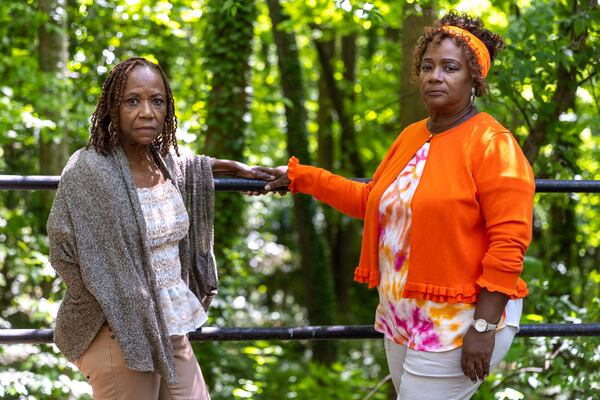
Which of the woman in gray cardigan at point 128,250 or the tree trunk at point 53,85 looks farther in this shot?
the tree trunk at point 53,85

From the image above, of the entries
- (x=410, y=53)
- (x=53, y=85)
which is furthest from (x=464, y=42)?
(x=53, y=85)

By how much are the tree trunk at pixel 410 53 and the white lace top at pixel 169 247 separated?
2116mm

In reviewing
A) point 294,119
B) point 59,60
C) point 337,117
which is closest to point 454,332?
Result: point 59,60

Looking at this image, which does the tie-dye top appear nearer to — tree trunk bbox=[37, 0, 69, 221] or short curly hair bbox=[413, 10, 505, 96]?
short curly hair bbox=[413, 10, 505, 96]

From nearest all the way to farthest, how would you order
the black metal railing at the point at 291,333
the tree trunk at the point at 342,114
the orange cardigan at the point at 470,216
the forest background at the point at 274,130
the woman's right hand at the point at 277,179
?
the orange cardigan at the point at 470,216
the black metal railing at the point at 291,333
the woman's right hand at the point at 277,179
the forest background at the point at 274,130
the tree trunk at the point at 342,114

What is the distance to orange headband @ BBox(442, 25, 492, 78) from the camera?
2545 mm

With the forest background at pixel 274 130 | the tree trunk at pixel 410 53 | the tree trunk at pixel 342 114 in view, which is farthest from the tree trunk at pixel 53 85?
the tree trunk at pixel 342 114

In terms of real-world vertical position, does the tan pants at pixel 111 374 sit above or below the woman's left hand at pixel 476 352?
below

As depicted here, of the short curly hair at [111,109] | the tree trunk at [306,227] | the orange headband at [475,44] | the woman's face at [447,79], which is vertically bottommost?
the tree trunk at [306,227]

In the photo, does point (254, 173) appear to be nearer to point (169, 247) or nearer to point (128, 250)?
point (169, 247)

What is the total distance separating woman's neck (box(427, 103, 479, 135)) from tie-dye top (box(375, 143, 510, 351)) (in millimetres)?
65

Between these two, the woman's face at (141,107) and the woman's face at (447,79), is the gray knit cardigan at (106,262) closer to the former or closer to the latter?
the woman's face at (141,107)

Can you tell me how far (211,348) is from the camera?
669cm

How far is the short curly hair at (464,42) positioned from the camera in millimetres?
2541
